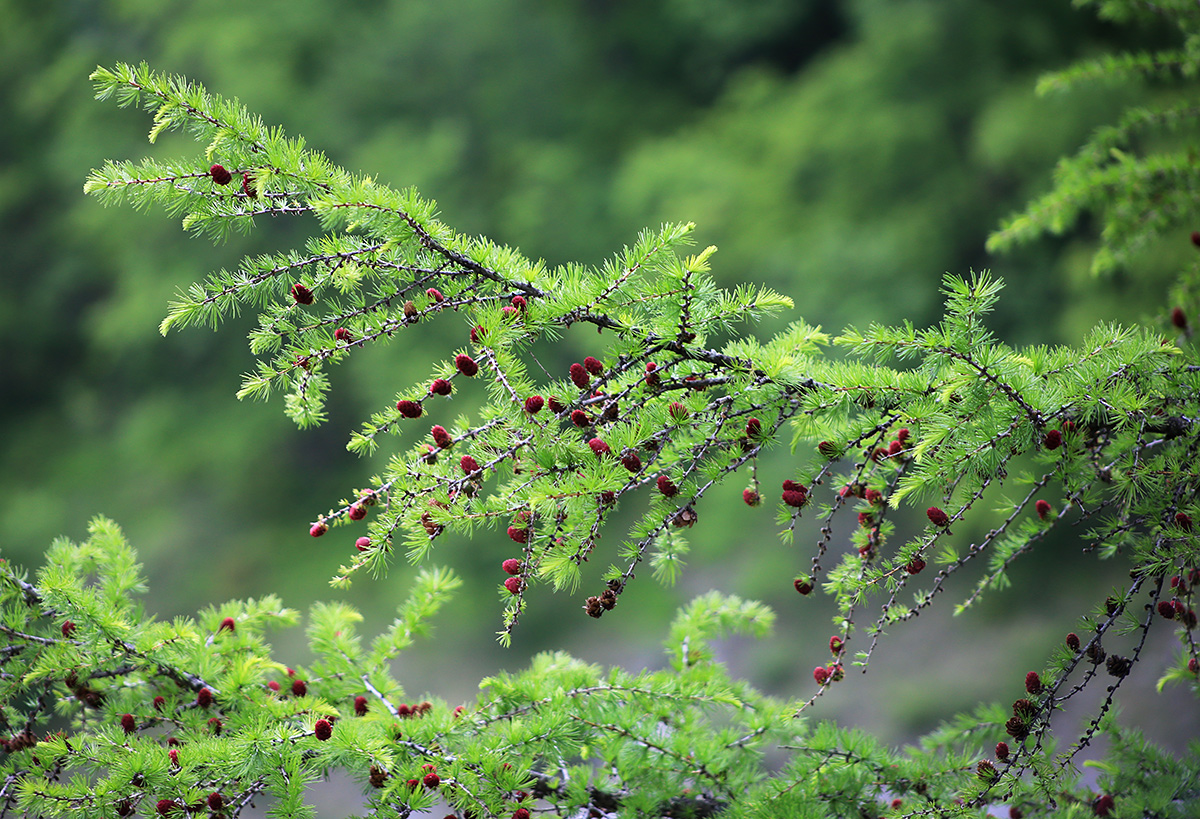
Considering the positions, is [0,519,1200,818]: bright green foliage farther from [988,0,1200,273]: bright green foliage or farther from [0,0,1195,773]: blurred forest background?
[0,0,1195,773]: blurred forest background

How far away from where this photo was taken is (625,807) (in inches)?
62.5

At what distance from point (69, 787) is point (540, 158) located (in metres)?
5.96

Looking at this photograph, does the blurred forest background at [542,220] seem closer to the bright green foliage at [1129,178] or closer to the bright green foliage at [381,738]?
the bright green foliage at [1129,178]

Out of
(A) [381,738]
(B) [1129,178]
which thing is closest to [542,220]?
(B) [1129,178]

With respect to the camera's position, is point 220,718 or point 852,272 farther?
point 852,272

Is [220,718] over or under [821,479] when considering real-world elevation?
over

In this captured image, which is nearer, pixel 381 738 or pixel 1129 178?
pixel 381 738

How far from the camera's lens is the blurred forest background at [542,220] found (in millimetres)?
5402

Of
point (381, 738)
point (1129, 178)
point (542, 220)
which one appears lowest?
point (381, 738)

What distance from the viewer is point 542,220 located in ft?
21.3

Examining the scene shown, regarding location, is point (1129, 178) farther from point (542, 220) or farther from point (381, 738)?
point (542, 220)

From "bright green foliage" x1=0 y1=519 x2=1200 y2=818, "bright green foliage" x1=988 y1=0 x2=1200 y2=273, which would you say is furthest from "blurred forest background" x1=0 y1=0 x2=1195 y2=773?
"bright green foliage" x1=0 y1=519 x2=1200 y2=818

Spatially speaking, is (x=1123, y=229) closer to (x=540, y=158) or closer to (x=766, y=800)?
→ (x=766, y=800)

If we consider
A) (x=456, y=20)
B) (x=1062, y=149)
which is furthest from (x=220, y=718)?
(x=456, y=20)
